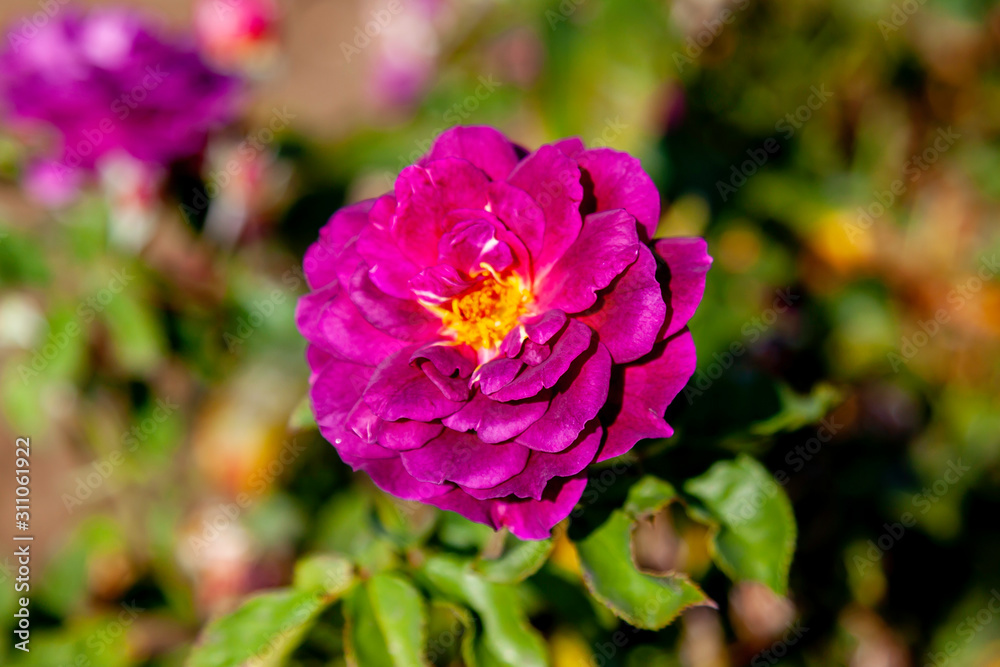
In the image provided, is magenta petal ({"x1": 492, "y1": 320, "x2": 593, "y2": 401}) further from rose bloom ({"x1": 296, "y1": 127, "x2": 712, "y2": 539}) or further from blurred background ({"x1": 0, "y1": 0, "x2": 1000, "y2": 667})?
blurred background ({"x1": 0, "y1": 0, "x2": 1000, "y2": 667})

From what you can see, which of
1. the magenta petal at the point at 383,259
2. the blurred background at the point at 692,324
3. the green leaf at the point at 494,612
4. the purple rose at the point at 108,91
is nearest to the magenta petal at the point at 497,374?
→ the magenta petal at the point at 383,259

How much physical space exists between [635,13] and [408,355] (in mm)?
978

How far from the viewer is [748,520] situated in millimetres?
761

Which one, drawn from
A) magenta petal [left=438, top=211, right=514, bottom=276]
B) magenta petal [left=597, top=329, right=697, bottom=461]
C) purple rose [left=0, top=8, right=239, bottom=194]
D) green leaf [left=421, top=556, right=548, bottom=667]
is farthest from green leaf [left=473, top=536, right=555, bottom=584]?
purple rose [left=0, top=8, right=239, bottom=194]

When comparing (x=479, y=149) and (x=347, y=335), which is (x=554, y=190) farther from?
(x=347, y=335)

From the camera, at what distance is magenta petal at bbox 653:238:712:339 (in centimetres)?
63

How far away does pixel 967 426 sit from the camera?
4.83 ft

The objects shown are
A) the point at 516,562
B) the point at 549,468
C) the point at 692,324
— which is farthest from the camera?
the point at 692,324

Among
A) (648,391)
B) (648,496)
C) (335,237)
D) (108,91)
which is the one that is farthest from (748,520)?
(108,91)

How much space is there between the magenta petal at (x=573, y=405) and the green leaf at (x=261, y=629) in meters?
0.29

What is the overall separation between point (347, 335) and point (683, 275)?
267 mm

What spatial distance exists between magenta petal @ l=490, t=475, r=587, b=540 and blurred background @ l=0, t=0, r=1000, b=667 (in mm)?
284

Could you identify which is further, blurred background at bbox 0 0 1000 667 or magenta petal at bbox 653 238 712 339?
blurred background at bbox 0 0 1000 667

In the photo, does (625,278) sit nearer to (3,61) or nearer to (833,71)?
(3,61)
